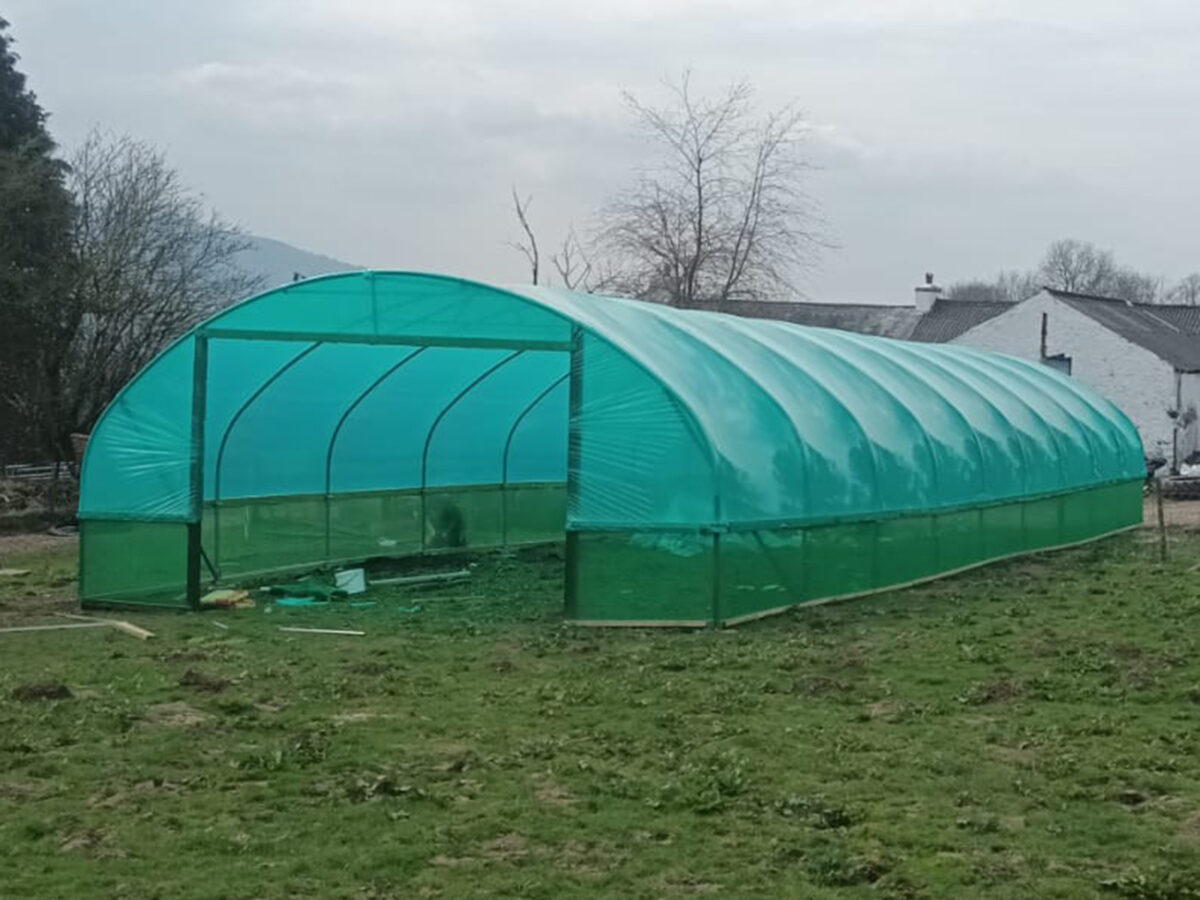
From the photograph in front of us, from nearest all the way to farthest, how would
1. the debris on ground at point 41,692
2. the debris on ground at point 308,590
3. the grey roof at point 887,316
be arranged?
1. the debris on ground at point 41,692
2. the debris on ground at point 308,590
3. the grey roof at point 887,316

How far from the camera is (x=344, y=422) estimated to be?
17969 mm

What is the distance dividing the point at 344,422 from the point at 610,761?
1104cm

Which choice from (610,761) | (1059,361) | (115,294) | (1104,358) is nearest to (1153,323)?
(1059,361)

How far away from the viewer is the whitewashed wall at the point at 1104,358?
132 feet

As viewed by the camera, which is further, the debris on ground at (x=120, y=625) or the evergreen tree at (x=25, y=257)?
the evergreen tree at (x=25, y=257)

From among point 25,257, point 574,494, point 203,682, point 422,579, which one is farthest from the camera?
point 25,257

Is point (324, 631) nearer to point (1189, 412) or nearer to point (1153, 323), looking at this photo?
point (1189, 412)

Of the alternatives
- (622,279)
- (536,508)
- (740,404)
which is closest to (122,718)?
(740,404)

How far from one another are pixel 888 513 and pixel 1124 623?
3.29 m

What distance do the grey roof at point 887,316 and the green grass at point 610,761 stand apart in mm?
27716

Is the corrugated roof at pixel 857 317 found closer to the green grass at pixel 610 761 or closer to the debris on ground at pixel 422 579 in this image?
the debris on ground at pixel 422 579

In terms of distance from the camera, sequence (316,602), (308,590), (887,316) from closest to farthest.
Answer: (316,602)
(308,590)
(887,316)

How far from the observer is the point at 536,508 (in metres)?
21.2

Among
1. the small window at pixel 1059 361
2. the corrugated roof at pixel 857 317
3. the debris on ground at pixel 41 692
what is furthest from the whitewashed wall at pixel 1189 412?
the debris on ground at pixel 41 692
